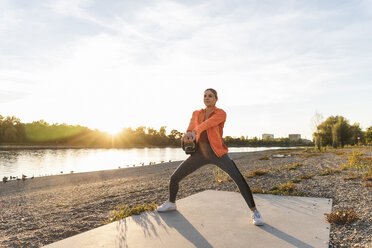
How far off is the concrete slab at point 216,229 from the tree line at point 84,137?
10578 cm

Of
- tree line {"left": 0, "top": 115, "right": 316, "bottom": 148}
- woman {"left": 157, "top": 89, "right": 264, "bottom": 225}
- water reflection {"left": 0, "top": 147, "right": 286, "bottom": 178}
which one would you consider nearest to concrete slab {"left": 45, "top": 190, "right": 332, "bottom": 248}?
woman {"left": 157, "top": 89, "right": 264, "bottom": 225}

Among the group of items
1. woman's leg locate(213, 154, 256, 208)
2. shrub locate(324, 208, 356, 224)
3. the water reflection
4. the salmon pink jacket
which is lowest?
the water reflection

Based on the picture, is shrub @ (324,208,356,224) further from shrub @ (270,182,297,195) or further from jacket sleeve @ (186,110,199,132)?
jacket sleeve @ (186,110,199,132)

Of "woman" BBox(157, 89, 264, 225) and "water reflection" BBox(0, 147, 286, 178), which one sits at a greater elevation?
"woman" BBox(157, 89, 264, 225)

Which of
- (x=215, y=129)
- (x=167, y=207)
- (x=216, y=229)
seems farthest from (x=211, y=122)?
(x=167, y=207)

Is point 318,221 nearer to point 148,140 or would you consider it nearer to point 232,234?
point 232,234

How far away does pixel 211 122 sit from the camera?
11.8 ft

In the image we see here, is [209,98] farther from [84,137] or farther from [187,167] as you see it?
[84,137]

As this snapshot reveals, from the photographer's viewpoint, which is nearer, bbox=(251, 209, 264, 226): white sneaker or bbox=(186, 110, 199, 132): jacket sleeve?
bbox=(251, 209, 264, 226): white sneaker

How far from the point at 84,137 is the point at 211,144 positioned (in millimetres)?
121285

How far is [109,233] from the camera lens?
325 cm

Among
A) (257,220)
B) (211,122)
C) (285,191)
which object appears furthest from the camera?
(285,191)

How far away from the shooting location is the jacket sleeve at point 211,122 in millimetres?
3580

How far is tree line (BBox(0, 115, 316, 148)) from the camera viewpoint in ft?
319
